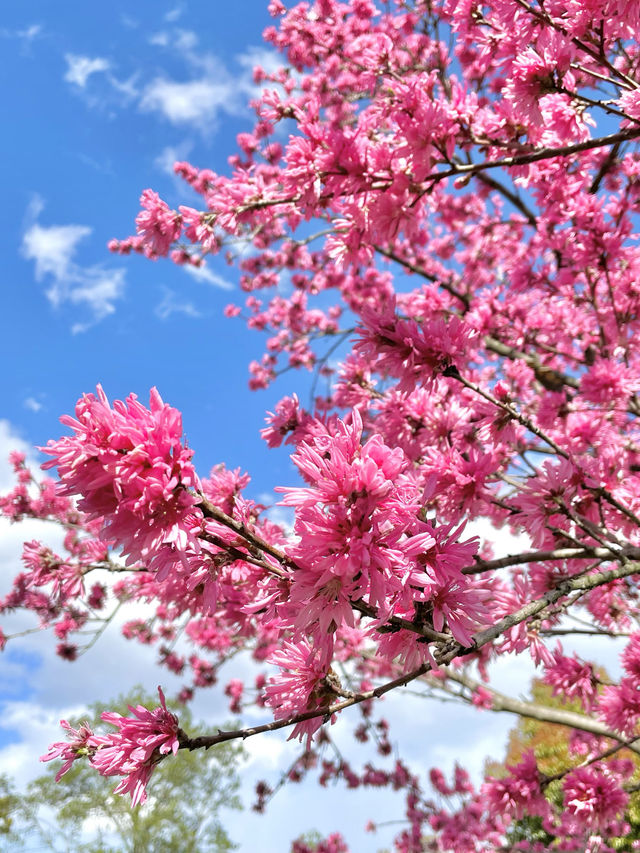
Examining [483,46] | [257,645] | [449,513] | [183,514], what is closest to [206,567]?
[183,514]

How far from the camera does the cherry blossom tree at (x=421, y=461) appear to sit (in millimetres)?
1251

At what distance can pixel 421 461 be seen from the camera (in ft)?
10.3

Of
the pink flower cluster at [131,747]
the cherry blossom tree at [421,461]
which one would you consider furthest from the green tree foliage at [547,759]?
the pink flower cluster at [131,747]

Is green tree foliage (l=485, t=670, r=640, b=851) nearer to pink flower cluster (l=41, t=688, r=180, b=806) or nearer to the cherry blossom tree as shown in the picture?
the cherry blossom tree

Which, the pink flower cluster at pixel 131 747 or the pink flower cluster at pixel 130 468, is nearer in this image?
the pink flower cluster at pixel 130 468

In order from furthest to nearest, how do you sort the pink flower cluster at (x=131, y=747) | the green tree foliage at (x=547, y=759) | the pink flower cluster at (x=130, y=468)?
the green tree foliage at (x=547, y=759) < the pink flower cluster at (x=131, y=747) < the pink flower cluster at (x=130, y=468)

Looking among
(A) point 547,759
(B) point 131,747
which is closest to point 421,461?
(B) point 131,747

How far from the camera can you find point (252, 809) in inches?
336

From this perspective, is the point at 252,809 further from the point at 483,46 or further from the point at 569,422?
the point at 483,46

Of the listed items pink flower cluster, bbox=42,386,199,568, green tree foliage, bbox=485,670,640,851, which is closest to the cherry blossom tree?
pink flower cluster, bbox=42,386,199,568

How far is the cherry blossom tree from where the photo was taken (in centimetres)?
125

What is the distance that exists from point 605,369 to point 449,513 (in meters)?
1.68

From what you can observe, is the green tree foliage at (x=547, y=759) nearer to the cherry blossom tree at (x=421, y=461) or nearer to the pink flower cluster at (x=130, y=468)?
the cherry blossom tree at (x=421, y=461)

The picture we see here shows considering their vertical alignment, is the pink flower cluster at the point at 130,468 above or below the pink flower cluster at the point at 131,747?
above
